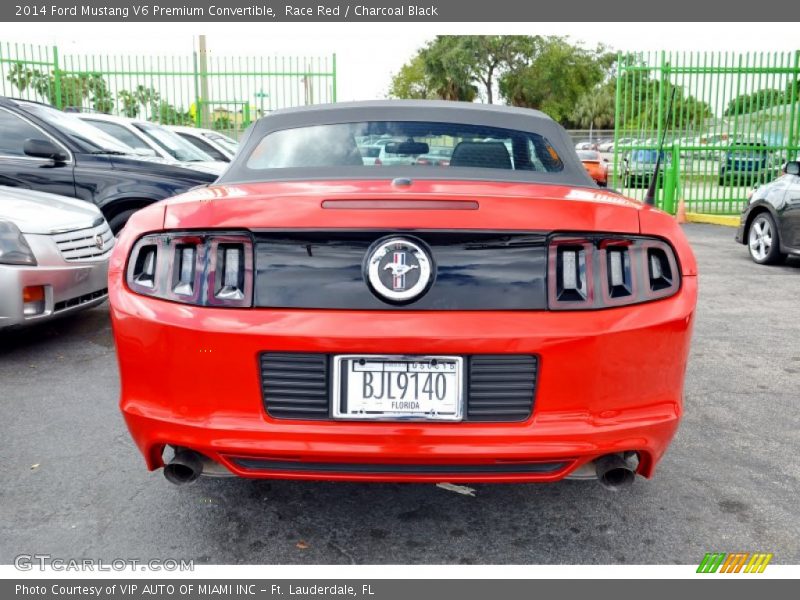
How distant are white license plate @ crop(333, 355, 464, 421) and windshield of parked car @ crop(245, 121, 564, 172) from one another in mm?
1266

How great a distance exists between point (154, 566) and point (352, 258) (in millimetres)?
1166

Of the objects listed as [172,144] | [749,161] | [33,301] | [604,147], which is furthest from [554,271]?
[604,147]

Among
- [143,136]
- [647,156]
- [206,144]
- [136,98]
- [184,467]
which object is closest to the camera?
[184,467]

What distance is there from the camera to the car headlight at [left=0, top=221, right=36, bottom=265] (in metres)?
4.67

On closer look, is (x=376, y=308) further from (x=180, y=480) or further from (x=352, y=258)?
(x=180, y=480)

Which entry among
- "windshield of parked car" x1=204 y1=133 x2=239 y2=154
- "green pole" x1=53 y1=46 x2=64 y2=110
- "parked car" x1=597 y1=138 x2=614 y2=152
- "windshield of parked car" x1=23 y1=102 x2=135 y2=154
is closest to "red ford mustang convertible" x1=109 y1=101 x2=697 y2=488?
"windshield of parked car" x1=23 y1=102 x2=135 y2=154

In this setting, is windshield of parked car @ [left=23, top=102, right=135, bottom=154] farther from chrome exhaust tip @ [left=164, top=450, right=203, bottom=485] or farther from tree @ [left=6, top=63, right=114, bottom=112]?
tree @ [left=6, top=63, right=114, bottom=112]

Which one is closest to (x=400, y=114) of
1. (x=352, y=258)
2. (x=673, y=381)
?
(x=352, y=258)

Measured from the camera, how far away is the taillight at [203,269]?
2.28 meters

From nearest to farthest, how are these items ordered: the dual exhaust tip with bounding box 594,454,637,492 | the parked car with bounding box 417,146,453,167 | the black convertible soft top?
1. the dual exhaust tip with bounding box 594,454,637,492
2. the black convertible soft top
3. the parked car with bounding box 417,146,453,167

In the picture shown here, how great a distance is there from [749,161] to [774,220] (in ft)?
23.3

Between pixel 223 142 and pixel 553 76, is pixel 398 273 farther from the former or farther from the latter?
pixel 553 76

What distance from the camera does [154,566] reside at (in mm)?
2434

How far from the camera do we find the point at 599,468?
2352 mm
